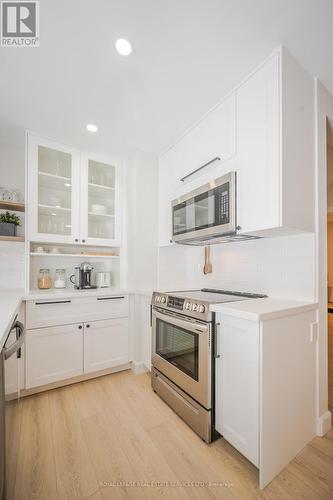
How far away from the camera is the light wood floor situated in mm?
1130

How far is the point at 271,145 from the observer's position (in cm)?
137

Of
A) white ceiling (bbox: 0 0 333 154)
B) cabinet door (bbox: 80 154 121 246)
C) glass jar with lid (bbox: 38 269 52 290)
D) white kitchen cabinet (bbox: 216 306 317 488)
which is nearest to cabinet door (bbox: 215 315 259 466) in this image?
white kitchen cabinet (bbox: 216 306 317 488)

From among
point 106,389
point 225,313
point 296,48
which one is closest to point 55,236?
point 106,389

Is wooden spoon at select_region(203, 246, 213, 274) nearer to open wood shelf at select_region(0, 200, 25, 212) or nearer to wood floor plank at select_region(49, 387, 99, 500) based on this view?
wood floor plank at select_region(49, 387, 99, 500)

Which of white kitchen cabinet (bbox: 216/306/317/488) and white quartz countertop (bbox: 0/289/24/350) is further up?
white quartz countertop (bbox: 0/289/24/350)

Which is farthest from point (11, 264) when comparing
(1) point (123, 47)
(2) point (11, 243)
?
(1) point (123, 47)

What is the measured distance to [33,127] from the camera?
2127 millimetres

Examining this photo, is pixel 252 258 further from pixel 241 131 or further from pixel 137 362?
pixel 137 362

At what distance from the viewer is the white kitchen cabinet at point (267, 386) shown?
45.9 inches

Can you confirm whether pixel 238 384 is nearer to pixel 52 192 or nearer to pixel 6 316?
pixel 6 316

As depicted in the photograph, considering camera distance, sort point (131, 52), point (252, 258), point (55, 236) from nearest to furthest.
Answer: point (131, 52), point (252, 258), point (55, 236)

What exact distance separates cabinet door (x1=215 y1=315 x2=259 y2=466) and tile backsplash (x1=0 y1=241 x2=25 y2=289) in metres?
2.11

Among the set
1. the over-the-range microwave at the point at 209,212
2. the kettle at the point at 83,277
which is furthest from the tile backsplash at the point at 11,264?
the over-the-range microwave at the point at 209,212

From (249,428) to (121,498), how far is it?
2.37 ft
